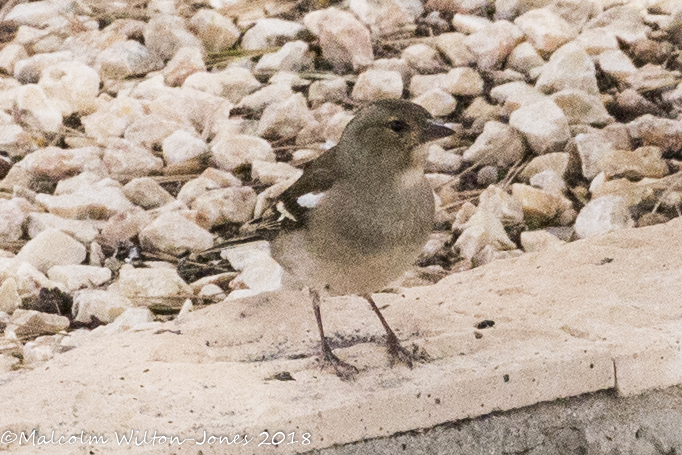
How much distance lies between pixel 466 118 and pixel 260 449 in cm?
217

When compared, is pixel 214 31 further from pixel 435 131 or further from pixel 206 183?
pixel 435 131

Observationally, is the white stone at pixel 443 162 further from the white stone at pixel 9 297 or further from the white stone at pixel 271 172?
the white stone at pixel 9 297

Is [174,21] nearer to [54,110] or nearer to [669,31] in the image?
[54,110]

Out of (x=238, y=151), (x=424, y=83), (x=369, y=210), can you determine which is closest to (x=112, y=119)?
(x=238, y=151)

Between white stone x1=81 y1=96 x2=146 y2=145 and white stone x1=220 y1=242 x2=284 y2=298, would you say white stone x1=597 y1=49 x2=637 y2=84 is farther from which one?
white stone x1=81 y1=96 x2=146 y2=145

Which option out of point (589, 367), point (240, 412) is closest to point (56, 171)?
point (240, 412)

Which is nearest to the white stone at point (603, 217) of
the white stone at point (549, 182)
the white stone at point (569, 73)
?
the white stone at point (549, 182)

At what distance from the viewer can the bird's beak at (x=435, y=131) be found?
7.67 ft

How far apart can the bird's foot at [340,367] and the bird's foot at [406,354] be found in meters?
0.10

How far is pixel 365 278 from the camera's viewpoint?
2336 millimetres

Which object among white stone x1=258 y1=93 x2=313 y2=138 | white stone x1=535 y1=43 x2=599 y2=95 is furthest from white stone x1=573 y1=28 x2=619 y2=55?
white stone x1=258 y1=93 x2=313 y2=138

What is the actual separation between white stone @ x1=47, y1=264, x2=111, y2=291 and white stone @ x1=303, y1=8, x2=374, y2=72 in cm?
156

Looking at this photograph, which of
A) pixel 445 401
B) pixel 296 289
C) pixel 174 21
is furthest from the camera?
pixel 174 21

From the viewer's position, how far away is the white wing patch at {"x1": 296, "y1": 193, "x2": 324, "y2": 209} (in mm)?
2430
